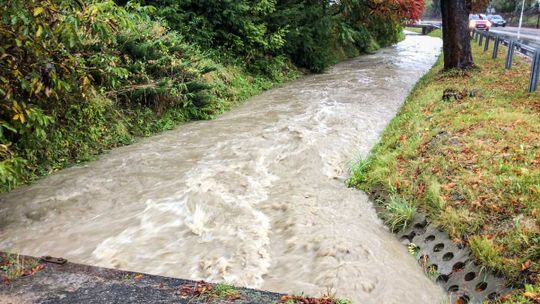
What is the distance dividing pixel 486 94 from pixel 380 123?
2289 mm

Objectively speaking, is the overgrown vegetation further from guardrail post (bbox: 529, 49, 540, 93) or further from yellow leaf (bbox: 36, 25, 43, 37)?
guardrail post (bbox: 529, 49, 540, 93)

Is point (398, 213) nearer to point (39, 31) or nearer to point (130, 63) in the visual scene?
point (39, 31)

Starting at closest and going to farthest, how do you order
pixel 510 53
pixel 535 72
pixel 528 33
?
pixel 535 72 → pixel 510 53 → pixel 528 33

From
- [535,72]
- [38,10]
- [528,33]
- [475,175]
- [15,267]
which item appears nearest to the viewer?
[15,267]

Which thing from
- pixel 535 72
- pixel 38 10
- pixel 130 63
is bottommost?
pixel 535 72

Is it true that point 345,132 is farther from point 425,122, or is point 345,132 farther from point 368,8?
point 368,8

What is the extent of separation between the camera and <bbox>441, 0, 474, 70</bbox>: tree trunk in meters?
13.4

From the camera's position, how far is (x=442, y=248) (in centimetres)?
489

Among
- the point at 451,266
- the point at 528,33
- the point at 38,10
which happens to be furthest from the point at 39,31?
the point at 528,33

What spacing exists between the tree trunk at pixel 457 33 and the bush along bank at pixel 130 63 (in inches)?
179

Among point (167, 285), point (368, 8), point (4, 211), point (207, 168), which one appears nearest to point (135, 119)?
point (207, 168)

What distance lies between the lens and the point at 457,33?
531 inches

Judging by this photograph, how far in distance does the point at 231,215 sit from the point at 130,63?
17.5 feet

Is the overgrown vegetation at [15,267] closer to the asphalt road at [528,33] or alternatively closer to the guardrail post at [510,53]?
the guardrail post at [510,53]
